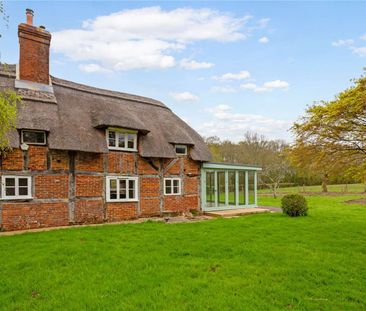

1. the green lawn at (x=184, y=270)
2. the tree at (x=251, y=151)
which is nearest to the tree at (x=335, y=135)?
the green lawn at (x=184, y=270)

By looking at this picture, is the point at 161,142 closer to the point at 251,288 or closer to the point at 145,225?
the point at 145,225

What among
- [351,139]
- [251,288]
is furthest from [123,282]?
[351,139]

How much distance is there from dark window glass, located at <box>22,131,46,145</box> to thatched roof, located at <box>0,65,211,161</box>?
32 centimetres

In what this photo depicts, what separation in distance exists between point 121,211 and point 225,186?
20.0 feet

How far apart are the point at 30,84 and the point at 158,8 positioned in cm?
601

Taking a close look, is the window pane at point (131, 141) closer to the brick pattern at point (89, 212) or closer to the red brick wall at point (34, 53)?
the brick pattern at point (89, 212)

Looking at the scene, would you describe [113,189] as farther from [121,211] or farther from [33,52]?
[33,52]

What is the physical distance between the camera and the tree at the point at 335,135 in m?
7.58

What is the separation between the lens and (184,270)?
5.64m

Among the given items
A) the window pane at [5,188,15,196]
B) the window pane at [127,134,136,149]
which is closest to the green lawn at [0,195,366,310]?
the window pane at [5,188,15,196]

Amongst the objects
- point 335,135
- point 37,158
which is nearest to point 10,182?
point 37,158

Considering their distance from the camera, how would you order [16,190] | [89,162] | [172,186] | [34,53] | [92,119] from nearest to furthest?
[16,190] < [89,162] < [34,53] < [92,119] < [172,186]

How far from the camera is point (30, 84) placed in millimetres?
11711

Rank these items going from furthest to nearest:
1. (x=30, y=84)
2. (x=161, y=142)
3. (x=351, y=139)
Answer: (x=161, y=142)
(x=30, y=84)
(x=351, y=139)
